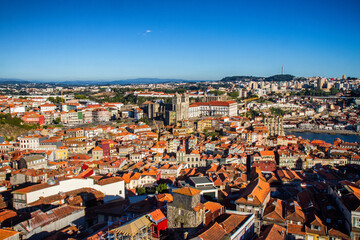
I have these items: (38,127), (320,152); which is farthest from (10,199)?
(320,152)

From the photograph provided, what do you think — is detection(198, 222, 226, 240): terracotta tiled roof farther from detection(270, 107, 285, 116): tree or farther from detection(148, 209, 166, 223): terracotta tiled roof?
detection(270, 107, 285, 116): tree

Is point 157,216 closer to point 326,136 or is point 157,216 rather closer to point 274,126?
point 274,126

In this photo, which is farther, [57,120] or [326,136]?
[326,136]

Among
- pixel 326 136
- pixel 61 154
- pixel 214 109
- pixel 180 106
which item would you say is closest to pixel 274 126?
pixel 214 109

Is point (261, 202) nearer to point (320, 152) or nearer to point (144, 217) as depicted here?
point (144, 217)

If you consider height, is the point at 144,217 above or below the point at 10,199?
above

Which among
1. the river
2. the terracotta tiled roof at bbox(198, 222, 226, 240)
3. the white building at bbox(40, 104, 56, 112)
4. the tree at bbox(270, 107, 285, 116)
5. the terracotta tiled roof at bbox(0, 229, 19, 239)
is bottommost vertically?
the river

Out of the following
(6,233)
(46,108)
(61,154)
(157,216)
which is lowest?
(61,154)

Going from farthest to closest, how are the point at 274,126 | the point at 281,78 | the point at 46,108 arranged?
the point at 281,78 → the point at 46,108 → the point at 274,126

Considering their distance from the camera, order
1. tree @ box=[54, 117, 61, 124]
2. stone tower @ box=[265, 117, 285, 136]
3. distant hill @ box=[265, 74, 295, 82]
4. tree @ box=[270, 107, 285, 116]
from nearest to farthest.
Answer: tree @ box=[54, 117, 61, 124] < stone tower @ box=[265, 117, 285, 136] < tree @ box=[270, 107, 285, 116] < distant hill @ box=[265, 74, 295, 82]

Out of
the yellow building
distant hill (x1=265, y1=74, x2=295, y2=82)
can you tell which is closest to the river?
the yellow building

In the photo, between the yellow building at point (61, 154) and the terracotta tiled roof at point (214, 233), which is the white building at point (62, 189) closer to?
the terracotta tiled roof at point (214, 233)
